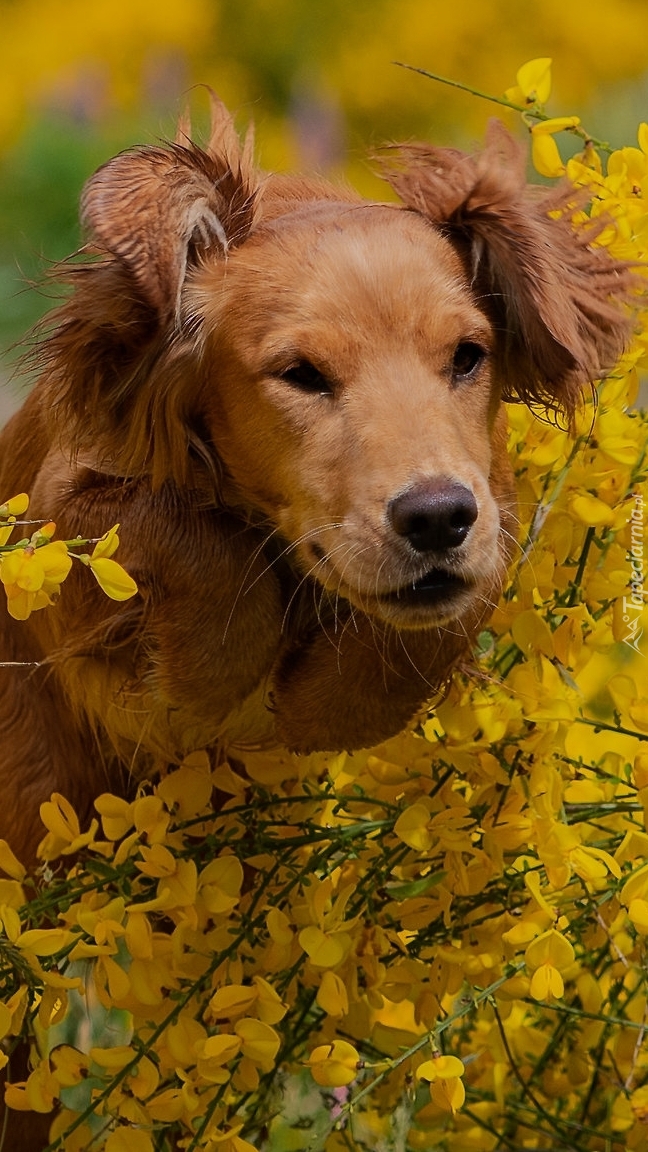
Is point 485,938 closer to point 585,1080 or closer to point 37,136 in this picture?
point 585,1080

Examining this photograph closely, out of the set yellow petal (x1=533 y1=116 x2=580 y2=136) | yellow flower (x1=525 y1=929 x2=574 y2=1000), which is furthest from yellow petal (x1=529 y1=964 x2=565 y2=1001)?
yellow petal (x1=533 y1=116 x2=580 y2=136)

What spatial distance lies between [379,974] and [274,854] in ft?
0.66

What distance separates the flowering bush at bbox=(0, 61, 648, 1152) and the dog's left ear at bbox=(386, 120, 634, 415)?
1.9 inches

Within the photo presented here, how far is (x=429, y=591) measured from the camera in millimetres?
1829

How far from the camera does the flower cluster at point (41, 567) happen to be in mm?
1515

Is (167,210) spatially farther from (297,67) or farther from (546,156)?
(297,67)

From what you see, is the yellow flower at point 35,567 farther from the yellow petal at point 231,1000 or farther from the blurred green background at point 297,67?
the blurred green background at point 297,67

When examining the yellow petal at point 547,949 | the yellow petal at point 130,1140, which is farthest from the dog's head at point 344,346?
the yellow petal at point 130,1140

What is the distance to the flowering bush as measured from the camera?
1.89m

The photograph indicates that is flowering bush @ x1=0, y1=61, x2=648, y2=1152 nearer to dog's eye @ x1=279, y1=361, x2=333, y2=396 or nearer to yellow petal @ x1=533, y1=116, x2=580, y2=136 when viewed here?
→ yellow petal @ x1=533, y1=116, x2=580, y2=136

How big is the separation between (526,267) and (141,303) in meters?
0.47

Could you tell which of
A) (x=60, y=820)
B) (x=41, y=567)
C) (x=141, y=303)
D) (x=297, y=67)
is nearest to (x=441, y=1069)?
(x=60, y=820)

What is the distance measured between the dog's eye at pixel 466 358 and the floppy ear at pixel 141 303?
0.32m

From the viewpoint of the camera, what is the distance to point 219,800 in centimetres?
228
